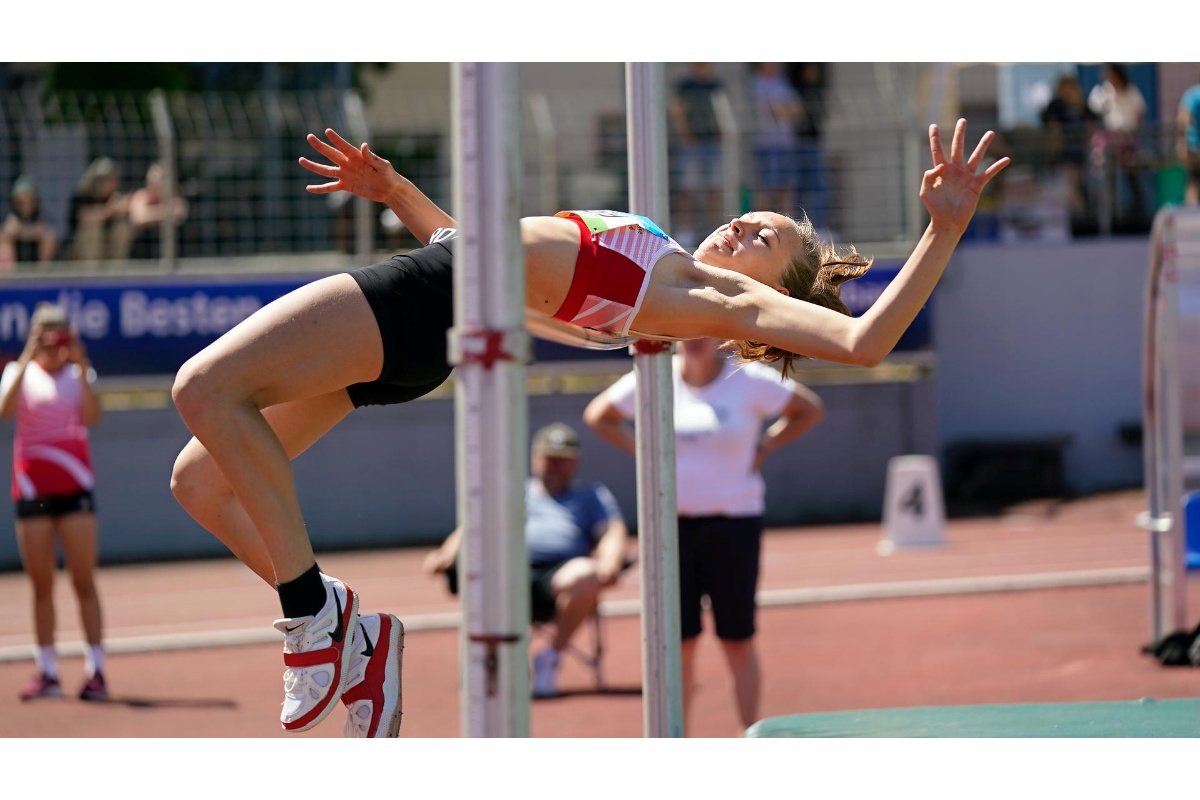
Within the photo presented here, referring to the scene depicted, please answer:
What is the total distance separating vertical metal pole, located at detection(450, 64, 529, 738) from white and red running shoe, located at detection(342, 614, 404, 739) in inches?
32.3

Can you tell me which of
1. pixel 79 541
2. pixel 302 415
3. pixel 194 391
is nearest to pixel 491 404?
pixel 194 391

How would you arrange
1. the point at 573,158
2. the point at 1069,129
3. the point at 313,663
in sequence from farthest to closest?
1. the point at 1069,129
2. the point at 573,158
3. the point at 313,663

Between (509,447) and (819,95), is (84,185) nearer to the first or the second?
(819,95)

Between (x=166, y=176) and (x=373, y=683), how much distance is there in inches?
448

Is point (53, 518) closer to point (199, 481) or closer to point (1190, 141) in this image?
point (199, 481)

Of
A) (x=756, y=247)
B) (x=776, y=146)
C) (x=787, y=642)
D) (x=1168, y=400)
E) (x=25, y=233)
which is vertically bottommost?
(x=787, y=642)

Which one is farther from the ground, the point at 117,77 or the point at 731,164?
the point at 117,77

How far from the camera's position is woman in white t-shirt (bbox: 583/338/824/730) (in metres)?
6.05

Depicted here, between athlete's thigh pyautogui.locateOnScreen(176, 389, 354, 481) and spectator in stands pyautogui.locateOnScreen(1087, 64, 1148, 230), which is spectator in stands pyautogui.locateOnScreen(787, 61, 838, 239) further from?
athlete's thigh pyautogui.locateOnScreen(176, 389, 354, 481)

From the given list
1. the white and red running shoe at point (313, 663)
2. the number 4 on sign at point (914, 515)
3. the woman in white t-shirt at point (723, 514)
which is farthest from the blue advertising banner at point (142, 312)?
the white and red running shoe at point (313, 663)

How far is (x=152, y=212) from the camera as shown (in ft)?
46.1

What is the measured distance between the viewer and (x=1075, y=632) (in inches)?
342

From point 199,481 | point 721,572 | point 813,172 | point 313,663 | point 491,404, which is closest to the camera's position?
point 491,404

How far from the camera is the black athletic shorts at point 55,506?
301 inches
